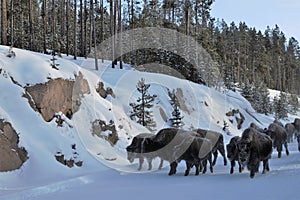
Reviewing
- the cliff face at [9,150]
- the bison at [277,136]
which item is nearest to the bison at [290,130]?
the bison at [277,136]

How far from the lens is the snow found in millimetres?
9672

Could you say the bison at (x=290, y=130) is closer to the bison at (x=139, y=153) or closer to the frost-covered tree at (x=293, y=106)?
the bison at (x=139, y=153)

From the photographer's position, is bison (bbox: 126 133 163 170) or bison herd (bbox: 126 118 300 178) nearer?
bison herd (bbox: 126 118 300 178)

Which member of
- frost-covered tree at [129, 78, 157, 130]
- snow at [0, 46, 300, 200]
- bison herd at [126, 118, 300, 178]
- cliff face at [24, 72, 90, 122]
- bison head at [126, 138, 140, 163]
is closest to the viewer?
snow at [0, 46, 300, 200]

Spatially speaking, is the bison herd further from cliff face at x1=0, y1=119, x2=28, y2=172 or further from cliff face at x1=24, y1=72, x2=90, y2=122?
cliff face at x1=0, y1=119, x2=28, y2=172

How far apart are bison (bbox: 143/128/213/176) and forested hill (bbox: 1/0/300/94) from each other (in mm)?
12399

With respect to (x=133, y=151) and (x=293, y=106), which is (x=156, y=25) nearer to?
(x=293, y=106)

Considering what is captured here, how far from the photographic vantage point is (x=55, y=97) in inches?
661

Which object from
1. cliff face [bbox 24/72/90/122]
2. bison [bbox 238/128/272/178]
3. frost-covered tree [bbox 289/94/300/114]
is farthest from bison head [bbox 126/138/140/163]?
frost-covered tree [bbox 289/94/300/114]

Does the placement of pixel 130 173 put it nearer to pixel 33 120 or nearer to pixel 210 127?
pixel 33 120

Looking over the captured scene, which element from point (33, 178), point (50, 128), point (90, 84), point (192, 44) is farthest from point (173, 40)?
point (33, 178)

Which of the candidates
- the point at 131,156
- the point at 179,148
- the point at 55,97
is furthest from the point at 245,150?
the point at 55,97

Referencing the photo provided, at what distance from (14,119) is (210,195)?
8.79 metres

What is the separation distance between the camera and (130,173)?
13.8 m
